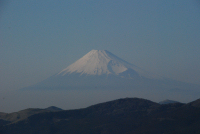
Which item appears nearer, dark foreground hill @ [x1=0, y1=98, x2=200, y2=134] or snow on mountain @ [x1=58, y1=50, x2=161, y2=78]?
dark foreground hill @ [x1=0, y1=98, x2=200, y2=134]

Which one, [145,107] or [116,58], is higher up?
[116,58]

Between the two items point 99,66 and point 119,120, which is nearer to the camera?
point 119,120

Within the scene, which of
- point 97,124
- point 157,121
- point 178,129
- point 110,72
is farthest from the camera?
point 110,72

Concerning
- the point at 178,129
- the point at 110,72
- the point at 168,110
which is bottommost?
Result: the point at 178,129

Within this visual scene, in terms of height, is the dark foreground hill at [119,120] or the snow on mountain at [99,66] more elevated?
the snow on mountain at [99,66]

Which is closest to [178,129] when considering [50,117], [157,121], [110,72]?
[157,121]

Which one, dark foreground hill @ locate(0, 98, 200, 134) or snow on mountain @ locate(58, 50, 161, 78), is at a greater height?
snow on mountain @ locate(58, 50, 161, 78)

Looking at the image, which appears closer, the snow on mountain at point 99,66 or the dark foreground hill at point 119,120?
the dark foreground hill at point 119,120

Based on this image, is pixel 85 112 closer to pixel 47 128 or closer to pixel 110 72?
pixel 47 128
